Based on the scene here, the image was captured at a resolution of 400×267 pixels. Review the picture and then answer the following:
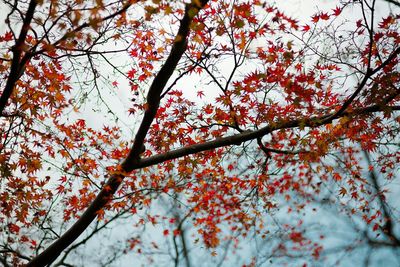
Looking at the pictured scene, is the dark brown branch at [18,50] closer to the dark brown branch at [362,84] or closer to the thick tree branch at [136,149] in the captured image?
the thick tree branch at [136,149]

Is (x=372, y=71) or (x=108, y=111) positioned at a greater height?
(x=108, y=111)

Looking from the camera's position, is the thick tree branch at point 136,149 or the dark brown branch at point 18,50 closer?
the dark brown branch at point 18,50

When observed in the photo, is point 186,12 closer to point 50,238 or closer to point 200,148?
point 200,148

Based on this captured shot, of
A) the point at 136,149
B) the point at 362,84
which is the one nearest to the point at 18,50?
the point at 136,149

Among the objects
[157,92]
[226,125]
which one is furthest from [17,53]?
[226,125]

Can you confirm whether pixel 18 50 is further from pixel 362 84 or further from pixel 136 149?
pixel 362 84

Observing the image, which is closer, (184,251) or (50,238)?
(50,238)

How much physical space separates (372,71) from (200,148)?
244 centimetres

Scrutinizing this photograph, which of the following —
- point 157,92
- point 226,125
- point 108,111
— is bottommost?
point 157,92

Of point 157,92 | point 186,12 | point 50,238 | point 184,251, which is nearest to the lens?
point 186,12

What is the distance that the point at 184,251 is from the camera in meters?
9.70

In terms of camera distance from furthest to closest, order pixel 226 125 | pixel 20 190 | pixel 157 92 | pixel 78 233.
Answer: pixel 20 190, pixel 226 125, pixel 78 233, pixel 157 92

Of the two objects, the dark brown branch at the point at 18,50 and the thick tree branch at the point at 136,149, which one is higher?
the dark brown branch at the point at 18,50

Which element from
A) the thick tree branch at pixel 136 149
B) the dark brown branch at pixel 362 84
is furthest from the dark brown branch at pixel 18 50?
the dark brown branch at pixel 362 84
